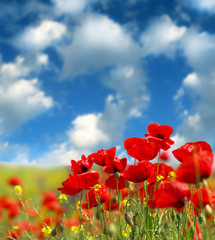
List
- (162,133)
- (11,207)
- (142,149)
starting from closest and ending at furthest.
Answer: (142,149)
(162,133)
(11,207)

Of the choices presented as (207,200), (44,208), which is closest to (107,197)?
(207,200)

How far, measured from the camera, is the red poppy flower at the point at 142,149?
4.34 feet

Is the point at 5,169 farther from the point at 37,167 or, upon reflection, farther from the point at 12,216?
the point at 12,216

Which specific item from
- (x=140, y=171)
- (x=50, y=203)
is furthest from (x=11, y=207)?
(x=140, y=171)

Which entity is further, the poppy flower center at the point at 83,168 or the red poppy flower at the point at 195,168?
the poppy flower center at the point at 83,168

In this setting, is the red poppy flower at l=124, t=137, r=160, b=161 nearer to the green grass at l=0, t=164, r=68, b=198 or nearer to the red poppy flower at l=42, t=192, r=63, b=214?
the red poppy flower at l=42, t=192, r=63, b=214

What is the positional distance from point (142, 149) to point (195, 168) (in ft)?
1.40

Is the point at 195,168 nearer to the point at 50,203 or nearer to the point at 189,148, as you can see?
the point at 189,148

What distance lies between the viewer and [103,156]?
1.53m

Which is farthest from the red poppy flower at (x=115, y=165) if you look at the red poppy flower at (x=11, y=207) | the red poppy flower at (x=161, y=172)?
the red poppy flower at (x=11, y=207)

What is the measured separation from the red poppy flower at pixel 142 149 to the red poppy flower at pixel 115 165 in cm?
10

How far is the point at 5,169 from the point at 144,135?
28.1 feet

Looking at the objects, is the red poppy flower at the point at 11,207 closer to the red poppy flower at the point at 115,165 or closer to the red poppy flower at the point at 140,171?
the red poppy flower at the point at 115,165

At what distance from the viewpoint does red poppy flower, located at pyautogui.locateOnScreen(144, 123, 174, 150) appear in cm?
144
